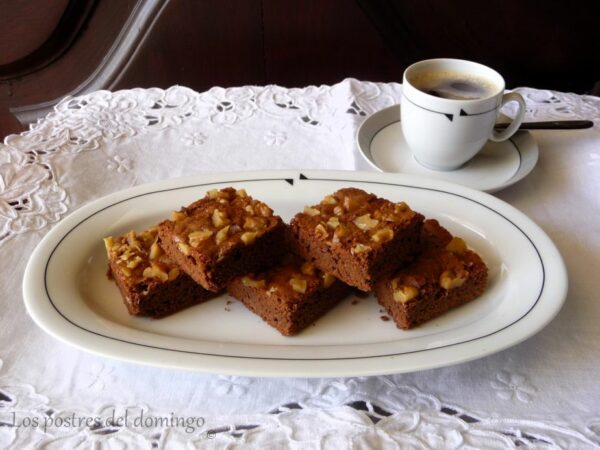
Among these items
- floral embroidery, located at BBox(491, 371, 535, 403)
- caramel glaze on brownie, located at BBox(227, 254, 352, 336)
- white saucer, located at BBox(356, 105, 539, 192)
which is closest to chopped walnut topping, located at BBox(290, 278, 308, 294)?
caramel glaze on brownie, located at BBox(227, 254, 352, 336)

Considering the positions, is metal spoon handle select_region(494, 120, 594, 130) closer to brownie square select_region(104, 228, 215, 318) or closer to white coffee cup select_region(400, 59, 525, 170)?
white coffee cup select_region(400, 59, 525, 170)

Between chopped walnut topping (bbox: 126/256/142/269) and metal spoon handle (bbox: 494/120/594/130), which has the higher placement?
chopped walnut topping (bbox: 126/256/142/269)

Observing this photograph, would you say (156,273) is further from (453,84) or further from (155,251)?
(453,84)

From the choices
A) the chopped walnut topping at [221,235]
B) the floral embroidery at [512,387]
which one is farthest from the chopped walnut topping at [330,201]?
the floral embroidery at [512,387]

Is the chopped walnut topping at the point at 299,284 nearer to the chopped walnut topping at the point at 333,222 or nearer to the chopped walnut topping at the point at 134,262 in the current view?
the chopped walnut topping at the point at 333,222

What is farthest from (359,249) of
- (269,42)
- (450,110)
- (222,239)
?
(269,42)
